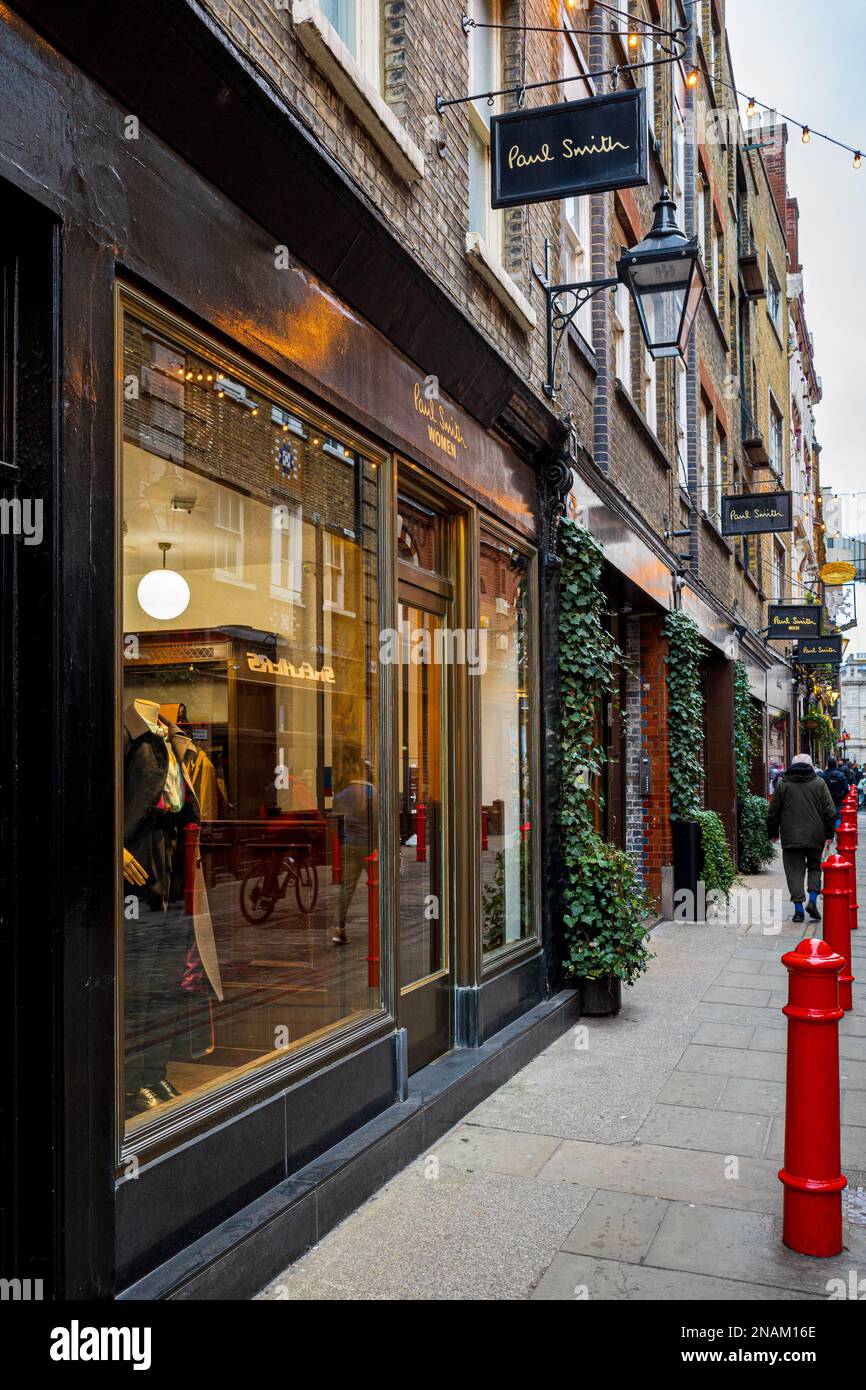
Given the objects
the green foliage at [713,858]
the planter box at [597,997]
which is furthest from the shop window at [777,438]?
the planter box at [597,997]

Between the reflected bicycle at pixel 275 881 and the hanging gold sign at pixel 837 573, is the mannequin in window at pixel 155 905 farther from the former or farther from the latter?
the hanging gold sign at pixel 837 573

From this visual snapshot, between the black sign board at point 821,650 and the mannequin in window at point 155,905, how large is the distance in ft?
75.6

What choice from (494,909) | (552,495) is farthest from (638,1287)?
(552,495)

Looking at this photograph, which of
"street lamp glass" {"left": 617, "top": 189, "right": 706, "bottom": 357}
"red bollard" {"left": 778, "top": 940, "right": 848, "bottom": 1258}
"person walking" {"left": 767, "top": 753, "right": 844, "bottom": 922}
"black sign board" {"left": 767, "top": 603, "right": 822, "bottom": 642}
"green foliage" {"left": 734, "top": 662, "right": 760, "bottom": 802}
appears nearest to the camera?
"red bollard" {"left": 778, "top": 940, "right": 848, "bottom": 1258}

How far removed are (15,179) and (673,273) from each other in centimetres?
559

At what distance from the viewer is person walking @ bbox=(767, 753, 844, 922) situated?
40.0 ft

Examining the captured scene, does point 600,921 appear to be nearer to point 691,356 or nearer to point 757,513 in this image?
point 691,356

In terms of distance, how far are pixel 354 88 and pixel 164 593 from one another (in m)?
2.43

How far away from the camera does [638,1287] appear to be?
3.87 meters

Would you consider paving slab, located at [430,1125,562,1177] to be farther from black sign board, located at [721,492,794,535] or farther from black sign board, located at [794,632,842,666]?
black sign board, located at [794,632,842,666]

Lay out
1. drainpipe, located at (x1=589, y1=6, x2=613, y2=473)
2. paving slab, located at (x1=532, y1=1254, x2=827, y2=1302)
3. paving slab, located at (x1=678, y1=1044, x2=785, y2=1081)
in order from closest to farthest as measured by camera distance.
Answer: paving slab, located at (x1=532, y1=1254, x2=827, y2=1302), paving slab, located at (x1=678, y1=1044, x2=785, y2=1081), drainpipe, located at (x1=589, y1=6, x2=613, y2=473)

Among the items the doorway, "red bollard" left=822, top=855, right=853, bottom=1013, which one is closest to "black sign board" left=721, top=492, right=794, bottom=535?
"red bollard" left=822, top=855, right=853, bottom=1013

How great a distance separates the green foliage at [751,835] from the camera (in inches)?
693

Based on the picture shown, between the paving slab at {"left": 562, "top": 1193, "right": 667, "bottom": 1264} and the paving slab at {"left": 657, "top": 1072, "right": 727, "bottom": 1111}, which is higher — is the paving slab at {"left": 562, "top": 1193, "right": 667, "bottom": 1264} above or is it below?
above
